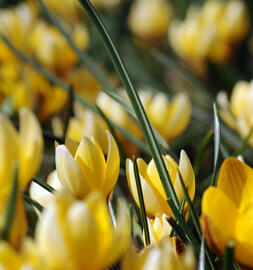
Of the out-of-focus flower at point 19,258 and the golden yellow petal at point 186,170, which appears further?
the golden yellow petal at point 186,170

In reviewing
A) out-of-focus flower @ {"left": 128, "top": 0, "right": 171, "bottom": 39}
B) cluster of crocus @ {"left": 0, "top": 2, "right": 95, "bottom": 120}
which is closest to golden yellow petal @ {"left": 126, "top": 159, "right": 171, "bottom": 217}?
cluster of crocus @ {"left": 0, "top": 2, "right": 95, "bottom": 120}

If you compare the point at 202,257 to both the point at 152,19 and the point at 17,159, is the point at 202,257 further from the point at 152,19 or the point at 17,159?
the point at 152,19

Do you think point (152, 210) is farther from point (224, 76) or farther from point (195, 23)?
point (195, 23)

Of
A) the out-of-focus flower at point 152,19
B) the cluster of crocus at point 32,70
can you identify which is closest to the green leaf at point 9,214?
the cluster of crocus at point 32,70

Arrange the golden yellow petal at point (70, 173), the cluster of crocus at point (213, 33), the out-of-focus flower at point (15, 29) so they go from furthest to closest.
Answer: the cluster of crocus at point (213, 33), the out-of-focus flower at point (15, 29), the golden yellow petal at point (70, 173)

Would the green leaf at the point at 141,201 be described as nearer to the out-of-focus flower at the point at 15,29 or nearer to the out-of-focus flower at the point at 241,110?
the out-of-focus flower at the point at 241,110

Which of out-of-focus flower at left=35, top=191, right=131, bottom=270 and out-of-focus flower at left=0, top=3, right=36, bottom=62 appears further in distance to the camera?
out-of-focus flower at left=0, top=3, right=36, bottom=62

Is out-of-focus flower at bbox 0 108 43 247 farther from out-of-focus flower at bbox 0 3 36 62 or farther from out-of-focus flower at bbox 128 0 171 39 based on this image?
out-of-focus flower at bbox 128 0 171 39
